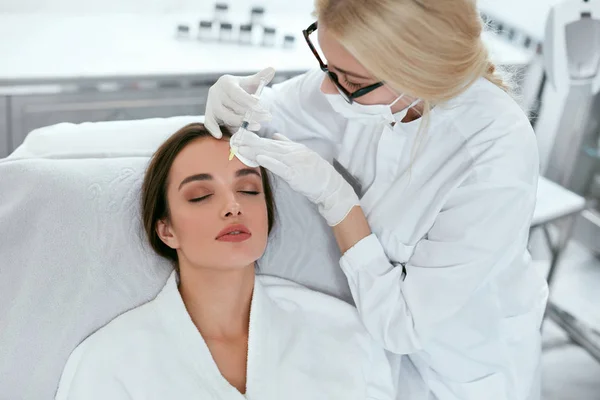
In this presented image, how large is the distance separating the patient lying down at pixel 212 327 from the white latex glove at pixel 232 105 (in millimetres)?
41

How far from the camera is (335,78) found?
4.82 feet

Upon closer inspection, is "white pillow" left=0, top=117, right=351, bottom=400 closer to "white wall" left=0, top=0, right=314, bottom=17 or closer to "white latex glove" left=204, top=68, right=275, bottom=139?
"white latex glove" left=204, top=68, right=275, bottom=139

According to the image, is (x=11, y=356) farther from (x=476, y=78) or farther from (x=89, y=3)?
(x=89, y=3)

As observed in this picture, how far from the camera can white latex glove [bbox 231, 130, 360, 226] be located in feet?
5.14

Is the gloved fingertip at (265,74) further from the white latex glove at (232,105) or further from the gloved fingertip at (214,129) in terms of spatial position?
the gloved fingertip at (214,129)

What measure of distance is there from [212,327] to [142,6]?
159 cm

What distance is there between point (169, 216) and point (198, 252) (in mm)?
113

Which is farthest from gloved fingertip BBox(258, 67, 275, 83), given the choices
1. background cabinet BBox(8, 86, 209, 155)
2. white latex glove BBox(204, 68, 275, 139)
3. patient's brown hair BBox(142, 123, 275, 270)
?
background cabinet BBox(8, 86, 209, 155)

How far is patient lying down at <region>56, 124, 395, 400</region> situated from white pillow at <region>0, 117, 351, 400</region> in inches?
1.5

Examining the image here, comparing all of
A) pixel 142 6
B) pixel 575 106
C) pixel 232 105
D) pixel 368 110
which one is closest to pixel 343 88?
pixel 368 110

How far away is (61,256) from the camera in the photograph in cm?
156

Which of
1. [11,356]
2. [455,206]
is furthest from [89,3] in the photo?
[455,206]

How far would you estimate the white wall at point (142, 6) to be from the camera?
2643mm

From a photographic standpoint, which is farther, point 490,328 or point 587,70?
point 587,70
